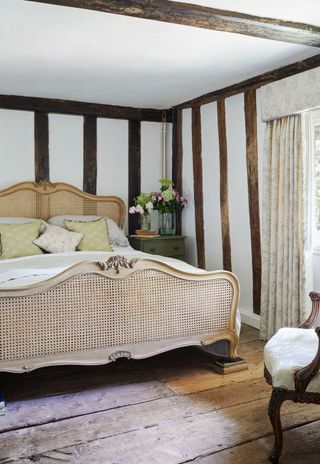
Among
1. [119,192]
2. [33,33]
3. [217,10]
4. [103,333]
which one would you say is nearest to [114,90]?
[119,192]

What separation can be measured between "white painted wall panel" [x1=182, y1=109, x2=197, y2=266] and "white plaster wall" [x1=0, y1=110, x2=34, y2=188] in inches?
70.3

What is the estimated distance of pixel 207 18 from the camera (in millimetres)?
2867

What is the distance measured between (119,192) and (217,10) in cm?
324

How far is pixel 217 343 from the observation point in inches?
145

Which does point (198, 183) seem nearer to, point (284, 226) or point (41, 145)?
point (284, 226)

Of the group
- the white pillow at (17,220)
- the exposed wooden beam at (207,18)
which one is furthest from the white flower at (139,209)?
the exposed wooden beam at (207,18)

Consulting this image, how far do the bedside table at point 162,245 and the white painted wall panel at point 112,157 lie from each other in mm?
629

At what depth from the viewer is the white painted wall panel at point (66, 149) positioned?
5.46m

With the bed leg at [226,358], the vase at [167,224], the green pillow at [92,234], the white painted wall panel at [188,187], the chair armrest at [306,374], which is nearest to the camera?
the chair armrest at [306,374]

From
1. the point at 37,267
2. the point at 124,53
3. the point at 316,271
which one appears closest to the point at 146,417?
the point at 37,267

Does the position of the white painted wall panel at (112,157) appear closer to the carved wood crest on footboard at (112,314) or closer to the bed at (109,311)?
the bed at (109,311)

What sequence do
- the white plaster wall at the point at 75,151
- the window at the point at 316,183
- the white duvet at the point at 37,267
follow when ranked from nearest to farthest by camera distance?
the white duvet at the point at 37,267, the window at the point at 316,183, the white plaster wall at the point at 75,151

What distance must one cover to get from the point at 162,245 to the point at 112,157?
124 cm

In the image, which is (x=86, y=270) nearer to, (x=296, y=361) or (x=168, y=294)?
(x=168, y=294)
